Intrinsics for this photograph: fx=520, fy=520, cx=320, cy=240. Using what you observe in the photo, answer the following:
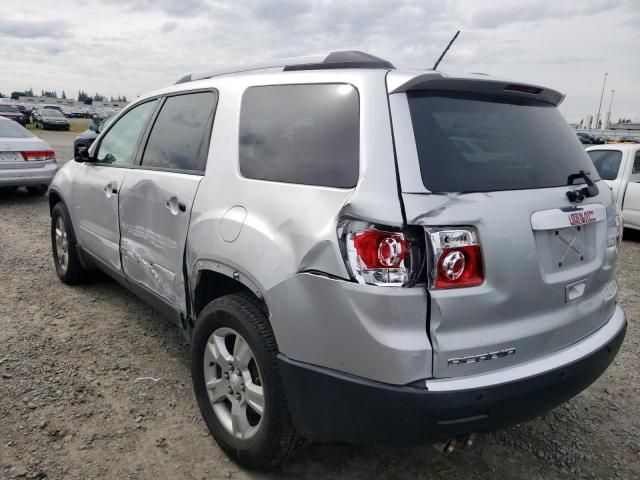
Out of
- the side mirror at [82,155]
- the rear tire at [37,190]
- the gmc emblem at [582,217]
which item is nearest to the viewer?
the gmc emblem at [582,217]

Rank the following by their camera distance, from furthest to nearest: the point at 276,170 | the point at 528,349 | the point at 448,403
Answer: the point at 276,170, the point at 528,349, the point at 448,403

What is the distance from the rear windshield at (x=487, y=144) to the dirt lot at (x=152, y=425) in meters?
1.43

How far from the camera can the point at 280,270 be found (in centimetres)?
208

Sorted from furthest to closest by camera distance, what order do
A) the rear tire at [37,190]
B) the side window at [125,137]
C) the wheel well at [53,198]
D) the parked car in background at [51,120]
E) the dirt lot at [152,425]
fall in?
the parked car in background at [51,120] < the rear tire at [37,190] < the wheel well at [53,198] < the side window at [125,137] < the dirt lot at [152,425]

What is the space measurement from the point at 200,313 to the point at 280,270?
815 millimetres

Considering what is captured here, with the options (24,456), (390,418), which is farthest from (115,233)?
(390,418)

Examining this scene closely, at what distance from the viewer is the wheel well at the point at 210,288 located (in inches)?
103

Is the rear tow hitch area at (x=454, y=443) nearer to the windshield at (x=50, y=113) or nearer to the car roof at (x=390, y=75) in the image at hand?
the car roof at (x=390, y=75)

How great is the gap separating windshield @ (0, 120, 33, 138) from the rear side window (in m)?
8.38

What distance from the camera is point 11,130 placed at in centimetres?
934

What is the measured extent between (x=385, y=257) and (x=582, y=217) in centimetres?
99

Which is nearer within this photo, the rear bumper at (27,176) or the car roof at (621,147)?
the car roof at (621,147)

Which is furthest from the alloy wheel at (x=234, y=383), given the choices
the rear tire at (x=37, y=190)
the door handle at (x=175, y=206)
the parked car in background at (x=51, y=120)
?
the parked car in background at (x=51, y=120)

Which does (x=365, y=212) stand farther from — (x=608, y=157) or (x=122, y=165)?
(x=608, y=157)
